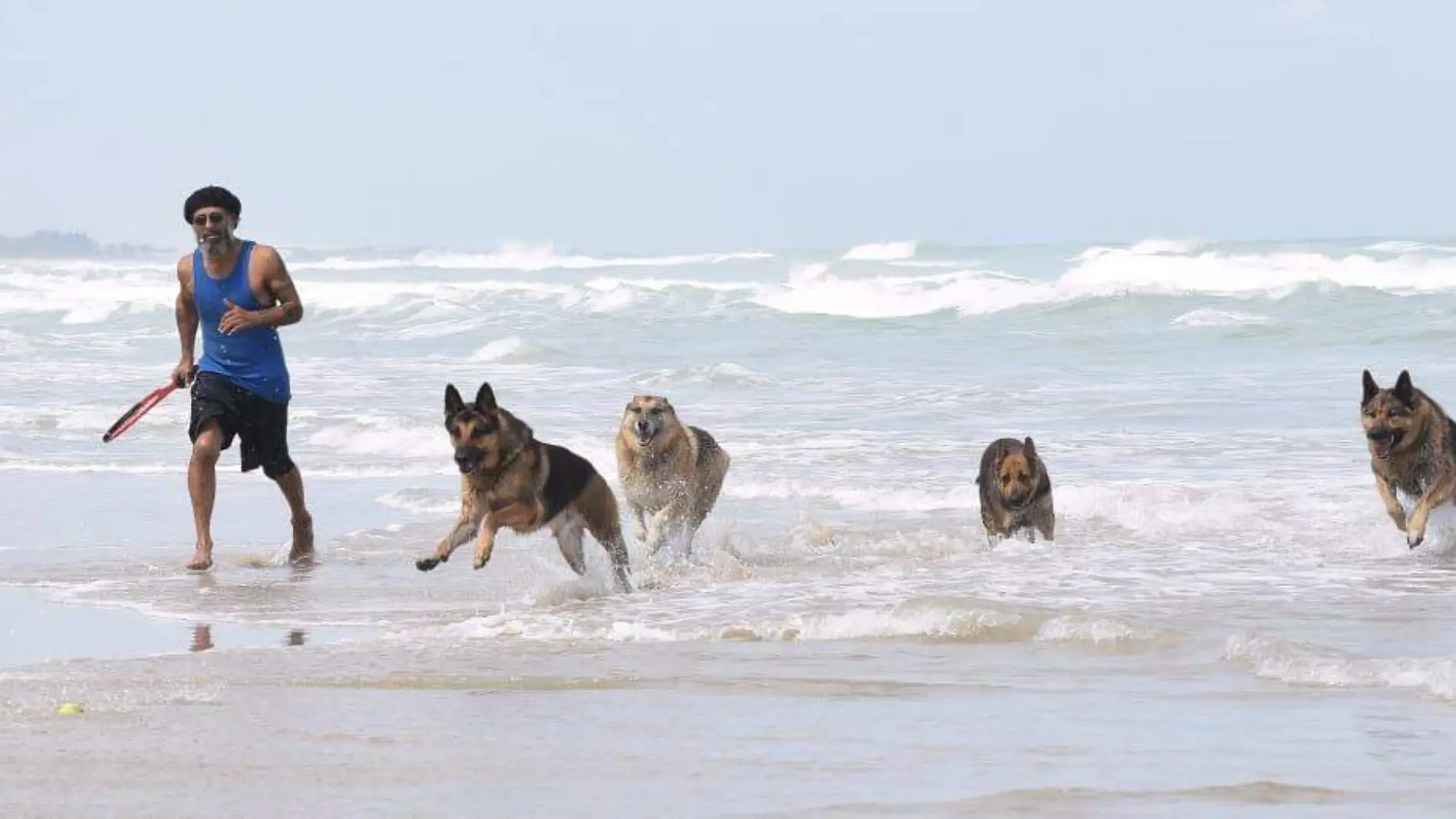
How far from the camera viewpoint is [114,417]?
18.6 meters

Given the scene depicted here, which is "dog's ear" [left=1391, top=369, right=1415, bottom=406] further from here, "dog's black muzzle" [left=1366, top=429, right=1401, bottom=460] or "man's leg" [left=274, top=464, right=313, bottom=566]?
"man's leg" [left=274, top=464, right=313, bottom=566]

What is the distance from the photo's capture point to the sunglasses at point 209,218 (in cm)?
934

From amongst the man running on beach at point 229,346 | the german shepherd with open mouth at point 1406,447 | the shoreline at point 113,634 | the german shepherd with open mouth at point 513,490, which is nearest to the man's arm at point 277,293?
the man running on beach at point 229,346

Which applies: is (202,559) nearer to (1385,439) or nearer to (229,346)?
(229,346)

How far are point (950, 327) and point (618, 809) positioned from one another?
96.9 ft

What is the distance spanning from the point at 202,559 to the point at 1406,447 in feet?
19.5

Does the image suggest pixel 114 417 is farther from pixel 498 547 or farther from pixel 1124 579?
pixel 1124 579

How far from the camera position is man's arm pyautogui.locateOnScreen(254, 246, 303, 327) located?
9461 mm

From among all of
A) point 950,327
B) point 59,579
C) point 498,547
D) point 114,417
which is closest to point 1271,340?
point 950,327

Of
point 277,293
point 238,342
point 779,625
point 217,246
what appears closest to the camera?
point 779,625

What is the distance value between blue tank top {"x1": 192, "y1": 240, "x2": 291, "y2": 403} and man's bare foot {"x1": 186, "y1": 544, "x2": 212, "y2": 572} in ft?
2.51

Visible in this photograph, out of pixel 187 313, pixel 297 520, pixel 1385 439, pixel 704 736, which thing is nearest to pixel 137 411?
pixel 187 313

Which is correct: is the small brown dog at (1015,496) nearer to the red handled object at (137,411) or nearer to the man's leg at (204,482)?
the man's leg at (204,482)

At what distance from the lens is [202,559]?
31.7ft
